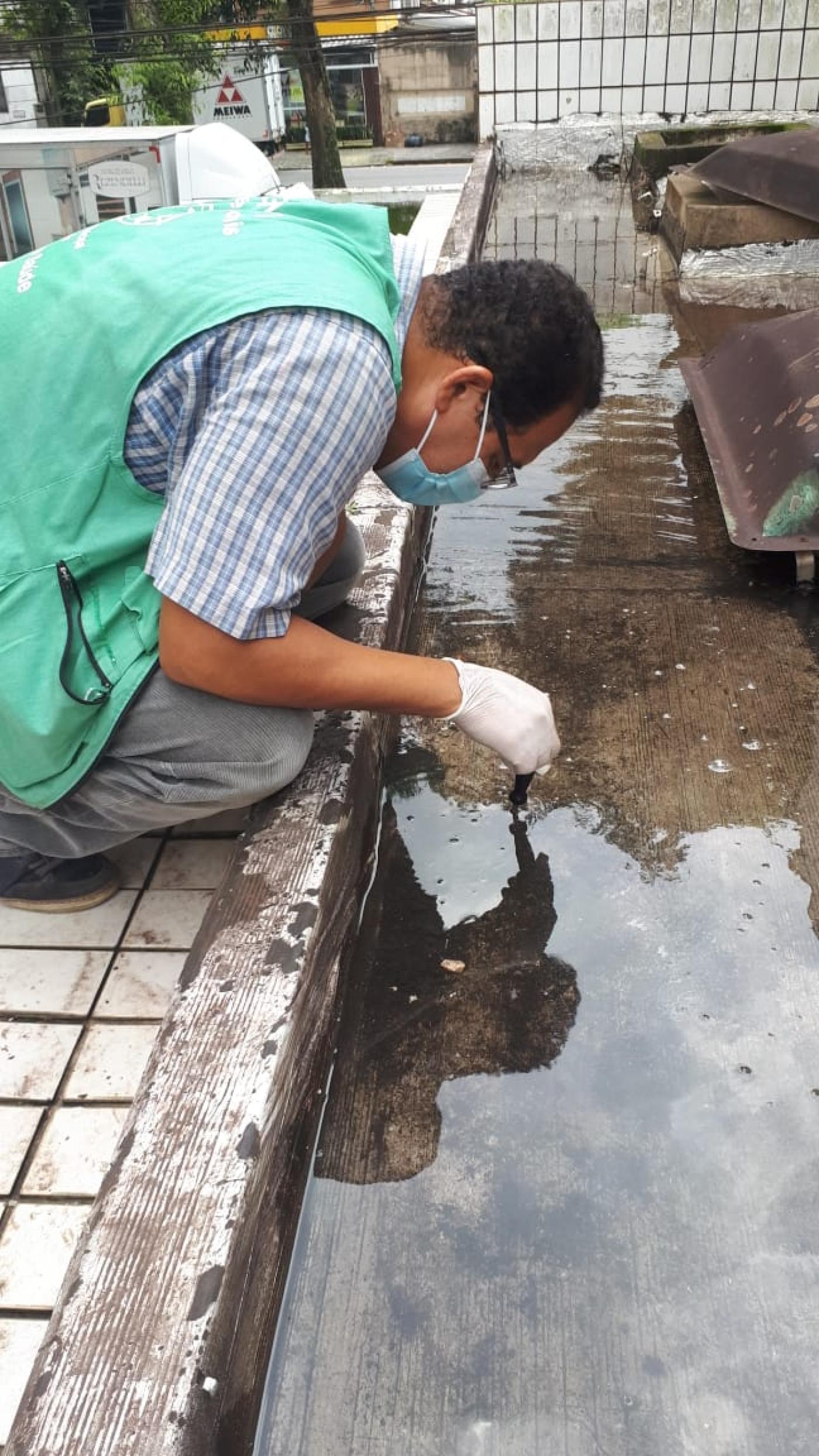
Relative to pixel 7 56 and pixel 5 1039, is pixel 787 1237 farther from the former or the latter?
pixel 7 56

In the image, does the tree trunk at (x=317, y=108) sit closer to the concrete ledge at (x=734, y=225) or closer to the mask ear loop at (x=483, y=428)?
the concrete ledge at (x=734, y=225)

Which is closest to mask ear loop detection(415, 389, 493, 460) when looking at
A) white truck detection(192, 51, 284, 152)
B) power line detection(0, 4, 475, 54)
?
power line detection(0, 4, 475, 54)

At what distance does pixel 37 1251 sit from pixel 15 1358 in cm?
14

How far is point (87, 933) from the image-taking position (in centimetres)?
202

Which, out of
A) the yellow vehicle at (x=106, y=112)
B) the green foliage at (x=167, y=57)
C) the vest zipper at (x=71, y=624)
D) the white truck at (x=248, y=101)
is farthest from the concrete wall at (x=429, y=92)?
the vest zipper at (x=71, y=624)

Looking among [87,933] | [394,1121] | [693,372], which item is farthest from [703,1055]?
[693,372]

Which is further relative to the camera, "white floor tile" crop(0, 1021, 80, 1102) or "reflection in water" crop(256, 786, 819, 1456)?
"white floor tile" crop(0, 1021, 80, 1102)

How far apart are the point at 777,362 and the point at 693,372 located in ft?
2.31

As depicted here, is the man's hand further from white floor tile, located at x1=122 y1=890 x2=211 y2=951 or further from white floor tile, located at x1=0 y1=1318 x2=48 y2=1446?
white floor tile, located at x1=0 y1=1318 x2=48 y2=1446

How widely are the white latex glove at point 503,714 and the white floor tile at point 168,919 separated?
630mm

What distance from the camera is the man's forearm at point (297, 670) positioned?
62.3 inches

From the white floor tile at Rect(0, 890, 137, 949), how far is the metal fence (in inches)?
411

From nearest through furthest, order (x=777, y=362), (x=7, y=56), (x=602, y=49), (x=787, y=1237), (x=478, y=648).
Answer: (x=787, y=1237), (x=478, y=648), (x=777, y=362), (x=602, y=49), (x=7, y=56)

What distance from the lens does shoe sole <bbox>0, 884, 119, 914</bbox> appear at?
6.75 feet
